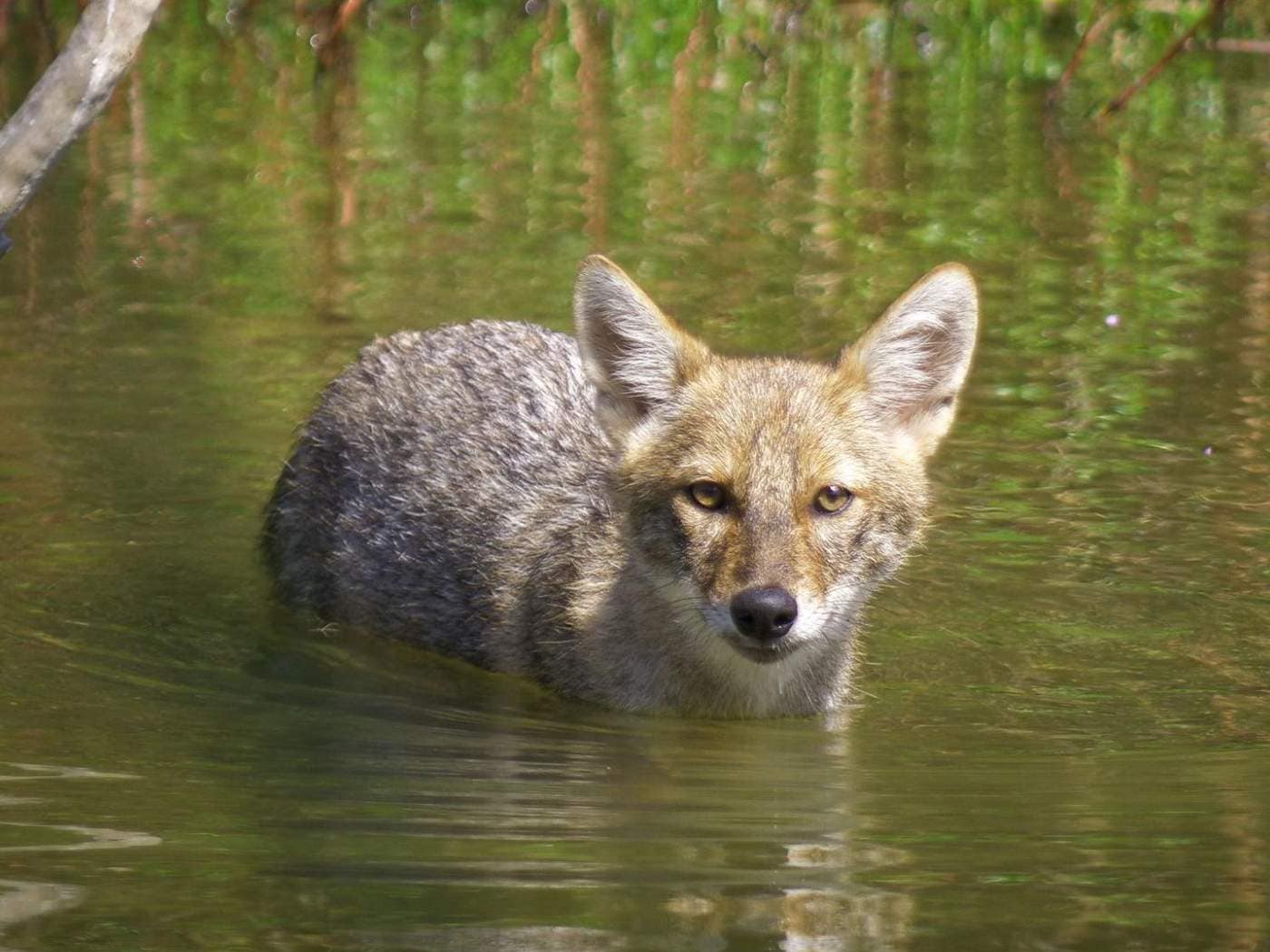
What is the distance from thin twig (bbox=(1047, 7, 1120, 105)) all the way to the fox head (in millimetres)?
10582

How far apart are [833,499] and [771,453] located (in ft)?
0.89

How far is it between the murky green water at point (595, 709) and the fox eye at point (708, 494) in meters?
0.85

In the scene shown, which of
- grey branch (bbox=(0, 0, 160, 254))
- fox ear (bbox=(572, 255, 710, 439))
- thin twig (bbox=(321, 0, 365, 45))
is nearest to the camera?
grey branch (bbox=(0, 0, 160, 254))

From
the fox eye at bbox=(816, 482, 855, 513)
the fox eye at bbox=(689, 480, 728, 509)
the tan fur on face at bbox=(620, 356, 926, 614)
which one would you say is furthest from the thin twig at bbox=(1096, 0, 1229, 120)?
the fox eye at bbox=(689, 480, 728, 509)

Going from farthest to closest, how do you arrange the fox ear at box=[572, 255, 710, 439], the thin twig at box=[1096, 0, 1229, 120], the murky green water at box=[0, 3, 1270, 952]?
1. the thin twig at box=[1096, 0, 1229, 120]
2. the fox ear at box=[572, 255, 710, 439]
3. the murky green water at box=[0, 3, 1270, 952]

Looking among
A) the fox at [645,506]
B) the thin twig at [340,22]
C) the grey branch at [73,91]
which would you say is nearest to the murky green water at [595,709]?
the fox at [645,506]

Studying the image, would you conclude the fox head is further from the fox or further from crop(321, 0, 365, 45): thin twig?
crop(321, 0, 365, 45): thin twig

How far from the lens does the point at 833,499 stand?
726 centimetres

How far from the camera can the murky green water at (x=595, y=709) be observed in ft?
18.3

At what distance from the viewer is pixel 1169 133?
19922mm

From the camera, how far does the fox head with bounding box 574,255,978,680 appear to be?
7.00 m

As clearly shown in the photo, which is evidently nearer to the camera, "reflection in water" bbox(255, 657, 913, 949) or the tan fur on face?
"reflection in water" bbox(255, 657, 913, 949)

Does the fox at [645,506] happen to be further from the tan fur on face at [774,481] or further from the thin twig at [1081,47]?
the thin twig at [1081,47]

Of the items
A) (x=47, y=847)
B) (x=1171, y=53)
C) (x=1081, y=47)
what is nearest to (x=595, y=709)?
(x=47, y=847)
